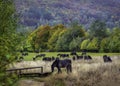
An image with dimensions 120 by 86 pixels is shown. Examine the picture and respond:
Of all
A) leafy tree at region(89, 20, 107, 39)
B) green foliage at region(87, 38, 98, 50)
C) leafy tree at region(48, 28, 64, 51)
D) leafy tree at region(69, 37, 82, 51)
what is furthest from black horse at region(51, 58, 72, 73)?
leafy tree at region(89, 20, 107, 39)

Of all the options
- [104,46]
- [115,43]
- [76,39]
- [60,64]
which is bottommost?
[76,39]

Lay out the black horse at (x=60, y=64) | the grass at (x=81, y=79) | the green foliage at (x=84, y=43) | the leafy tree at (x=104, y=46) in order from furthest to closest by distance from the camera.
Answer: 1. the green foliage at (x=84, y=43)
2. the leafy tree at (x=104, y=46)
3. the black horse at (x=60, y=64)
4. the grass at (x=81, y=79)

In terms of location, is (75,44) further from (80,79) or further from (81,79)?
(80,79)

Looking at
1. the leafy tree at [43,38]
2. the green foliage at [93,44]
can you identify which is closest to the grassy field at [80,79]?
the green foliage at [93,44]

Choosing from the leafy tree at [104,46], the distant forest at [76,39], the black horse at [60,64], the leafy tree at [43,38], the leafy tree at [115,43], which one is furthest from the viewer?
the leafy tree at [43,38]

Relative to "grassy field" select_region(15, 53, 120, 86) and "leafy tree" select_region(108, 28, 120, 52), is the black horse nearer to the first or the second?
"grassy field" select_region(15, 53, 120, 86)

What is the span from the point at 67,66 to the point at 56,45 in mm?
79788

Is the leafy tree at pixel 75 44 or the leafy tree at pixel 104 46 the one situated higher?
the leafy tree at pixel 104 46

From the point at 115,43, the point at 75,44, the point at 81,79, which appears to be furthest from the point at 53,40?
the point at 81,79

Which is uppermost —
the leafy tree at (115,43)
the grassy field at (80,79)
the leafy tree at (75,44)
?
the grassy field at (80,79)

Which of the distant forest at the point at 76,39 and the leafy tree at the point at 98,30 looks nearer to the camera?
the distant forest at the point at 76,39

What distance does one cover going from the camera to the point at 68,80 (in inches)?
1318

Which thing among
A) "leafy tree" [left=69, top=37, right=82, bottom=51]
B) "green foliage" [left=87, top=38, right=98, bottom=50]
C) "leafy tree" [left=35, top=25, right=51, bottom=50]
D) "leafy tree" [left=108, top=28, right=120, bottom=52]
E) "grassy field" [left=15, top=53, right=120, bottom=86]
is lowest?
"leafy tree" [left=35, top=25, right=51, bottom=50]

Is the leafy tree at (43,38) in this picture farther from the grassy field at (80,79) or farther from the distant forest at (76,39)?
the grassy field at (80,79)
